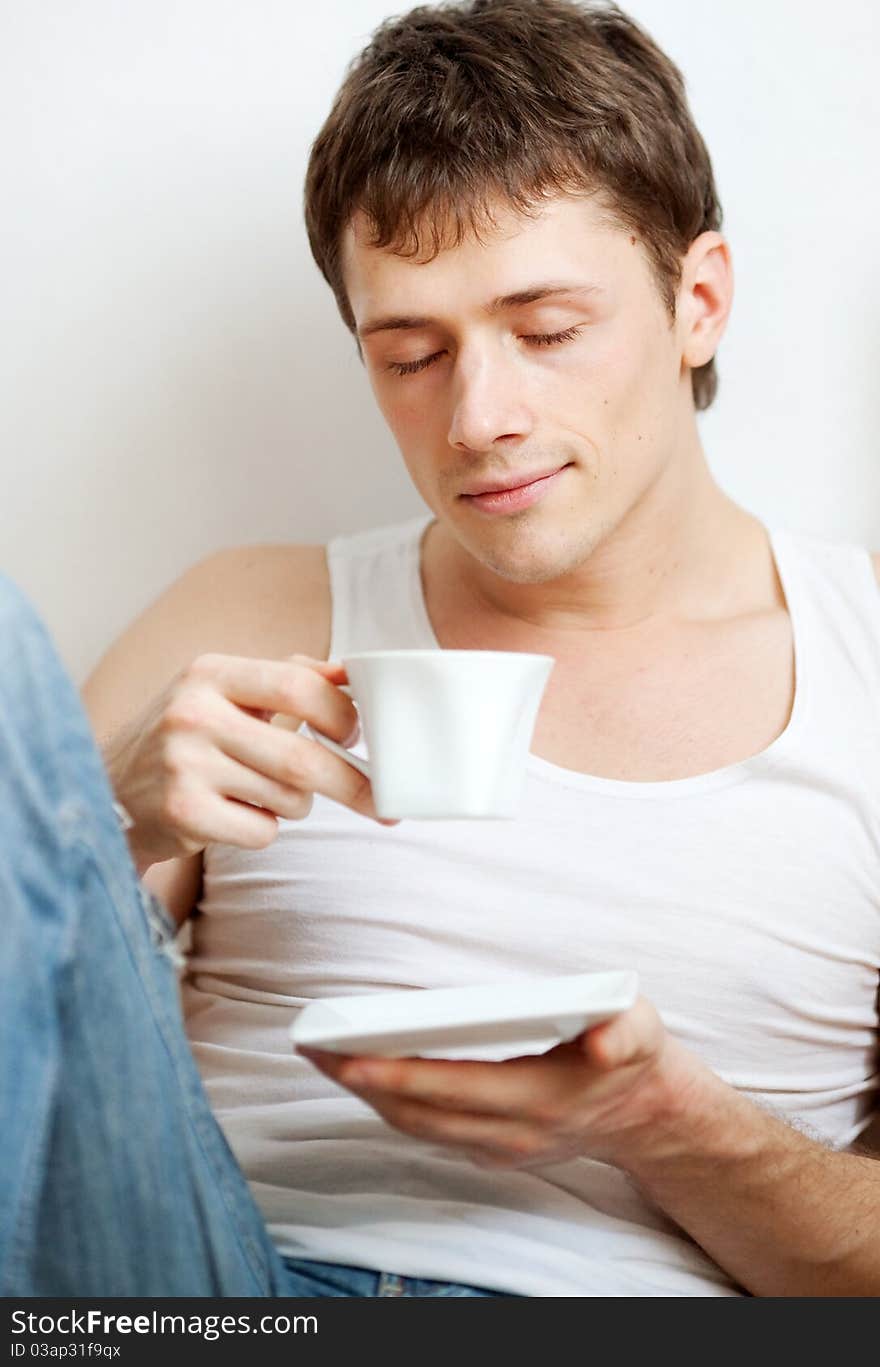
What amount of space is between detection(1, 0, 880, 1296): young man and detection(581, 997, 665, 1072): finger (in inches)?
4.2

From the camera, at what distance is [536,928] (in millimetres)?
1233

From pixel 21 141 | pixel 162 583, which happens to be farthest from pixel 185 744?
pixel 21 141

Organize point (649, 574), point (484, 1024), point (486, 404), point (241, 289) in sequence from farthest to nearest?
point (241, 289) → point (649, 574) → point (486, 404) → point (484, 1024)

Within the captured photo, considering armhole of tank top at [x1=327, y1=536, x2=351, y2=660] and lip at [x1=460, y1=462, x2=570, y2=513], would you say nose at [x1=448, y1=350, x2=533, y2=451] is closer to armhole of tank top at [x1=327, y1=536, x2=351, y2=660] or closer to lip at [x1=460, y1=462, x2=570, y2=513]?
lip at [x1=460, y1=462, x2=570, y2=513]

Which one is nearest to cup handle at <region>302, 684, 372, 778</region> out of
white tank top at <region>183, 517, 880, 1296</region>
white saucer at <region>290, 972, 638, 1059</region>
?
white saucer at <region>290, 972, 638, 1059</region>

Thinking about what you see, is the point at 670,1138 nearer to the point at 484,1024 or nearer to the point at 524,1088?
the point at 524,1088

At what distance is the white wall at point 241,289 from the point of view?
5.49 feet

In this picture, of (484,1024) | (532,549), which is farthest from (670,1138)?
(532,549)

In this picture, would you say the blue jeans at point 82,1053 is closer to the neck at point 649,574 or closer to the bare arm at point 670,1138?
the bare arm at point 670,1138

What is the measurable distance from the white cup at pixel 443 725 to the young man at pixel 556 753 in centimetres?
7

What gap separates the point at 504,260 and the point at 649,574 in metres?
0.39

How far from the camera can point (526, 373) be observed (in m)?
1.23

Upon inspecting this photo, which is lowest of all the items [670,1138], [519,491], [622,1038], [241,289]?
[670,1138]

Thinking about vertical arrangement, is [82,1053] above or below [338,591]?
below
